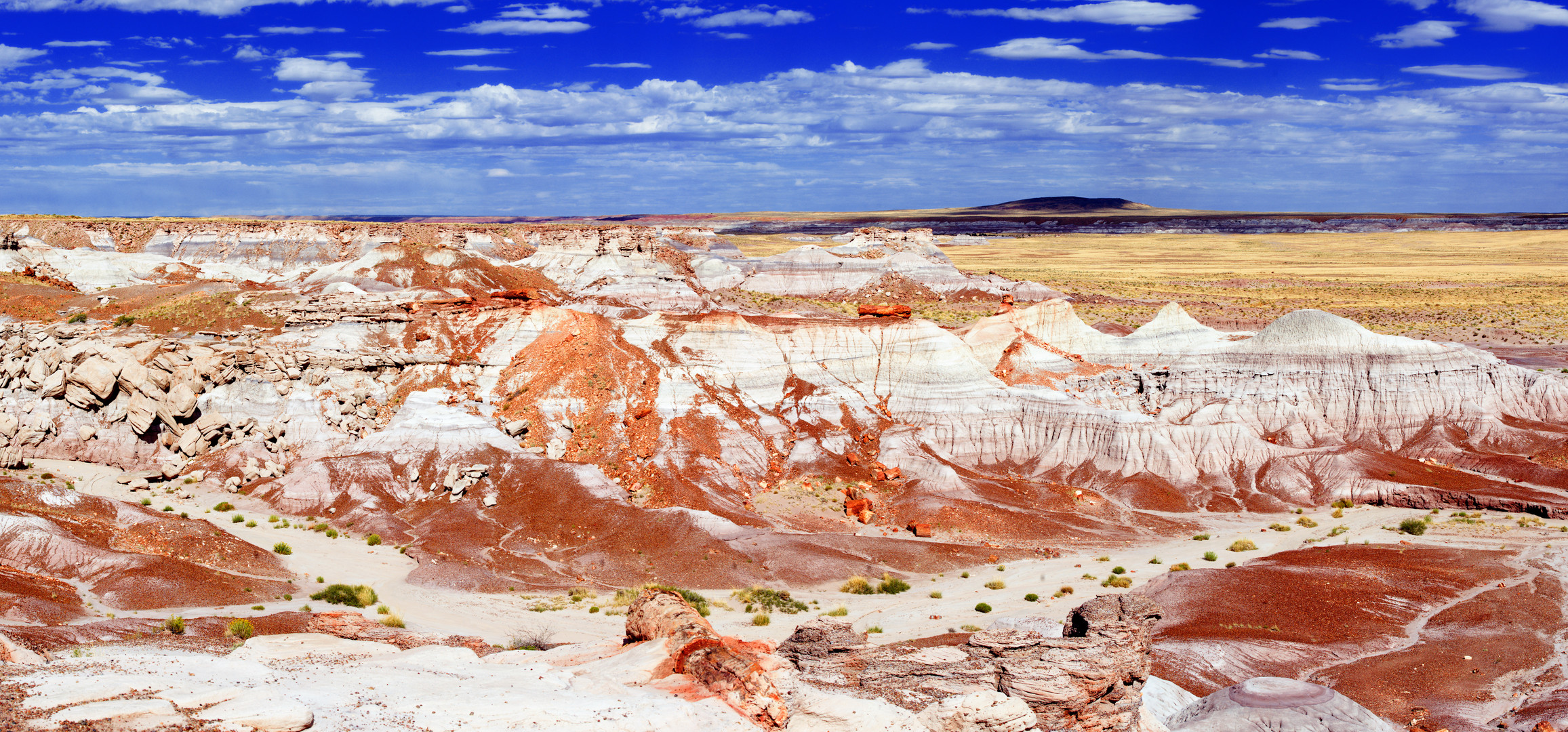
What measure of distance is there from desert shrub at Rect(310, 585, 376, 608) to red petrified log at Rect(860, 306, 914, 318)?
31139 mm

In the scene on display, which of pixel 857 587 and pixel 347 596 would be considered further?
pixel 857 587

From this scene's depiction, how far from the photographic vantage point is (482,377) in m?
48.7

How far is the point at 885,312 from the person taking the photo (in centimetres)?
5622

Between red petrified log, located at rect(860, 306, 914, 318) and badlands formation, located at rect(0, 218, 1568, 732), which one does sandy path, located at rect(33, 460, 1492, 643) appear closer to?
badlands formation, located at rect(0, 218, 1568, 732)

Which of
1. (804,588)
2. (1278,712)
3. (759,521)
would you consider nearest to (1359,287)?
(759,521)

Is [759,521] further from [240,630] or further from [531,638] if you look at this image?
[240,630]

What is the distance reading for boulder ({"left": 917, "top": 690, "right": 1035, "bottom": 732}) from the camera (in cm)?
1766

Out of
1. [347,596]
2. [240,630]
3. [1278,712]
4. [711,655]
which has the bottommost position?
[347,596]

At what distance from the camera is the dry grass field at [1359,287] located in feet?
322

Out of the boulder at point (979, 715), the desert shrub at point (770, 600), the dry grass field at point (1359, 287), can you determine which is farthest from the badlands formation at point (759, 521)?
the dry grass field at point (1359, 287)

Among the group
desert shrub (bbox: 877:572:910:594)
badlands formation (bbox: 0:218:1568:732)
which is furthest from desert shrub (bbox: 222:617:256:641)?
desert shrub (bbox: 877:572:910:594)

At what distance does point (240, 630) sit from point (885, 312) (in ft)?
123

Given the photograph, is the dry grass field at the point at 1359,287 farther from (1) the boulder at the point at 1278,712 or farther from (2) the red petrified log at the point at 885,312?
(1) the boulder at the point at 1278,712

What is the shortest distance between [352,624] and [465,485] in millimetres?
15328
